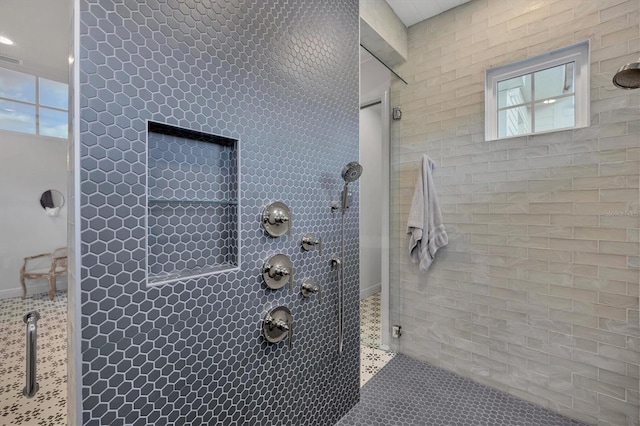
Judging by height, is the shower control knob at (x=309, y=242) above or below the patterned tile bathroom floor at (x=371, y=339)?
above

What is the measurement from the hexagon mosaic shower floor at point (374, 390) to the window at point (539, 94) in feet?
5.66

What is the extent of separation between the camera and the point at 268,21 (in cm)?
130

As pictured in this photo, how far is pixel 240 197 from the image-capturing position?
1205mm

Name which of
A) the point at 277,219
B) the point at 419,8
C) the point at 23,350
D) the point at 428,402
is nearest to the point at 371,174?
the point at 277,219

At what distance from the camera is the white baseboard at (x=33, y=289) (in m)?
0.92

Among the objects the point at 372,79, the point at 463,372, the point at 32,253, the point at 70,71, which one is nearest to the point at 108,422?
the point at 32,253

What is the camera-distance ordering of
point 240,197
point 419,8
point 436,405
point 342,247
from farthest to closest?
point 419,8 < point 436,405 < point 342,247 < point 240,197

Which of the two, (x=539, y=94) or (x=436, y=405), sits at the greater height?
(x=539, y=94)

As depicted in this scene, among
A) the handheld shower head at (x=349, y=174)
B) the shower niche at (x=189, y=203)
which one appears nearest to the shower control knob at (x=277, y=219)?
the shower niche at (x=189, y=203)

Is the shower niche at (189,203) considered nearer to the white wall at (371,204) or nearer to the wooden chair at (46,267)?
the wooden chair at (46,267)

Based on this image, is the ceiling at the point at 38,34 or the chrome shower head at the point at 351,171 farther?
the chrome shower head at the point at 351,171

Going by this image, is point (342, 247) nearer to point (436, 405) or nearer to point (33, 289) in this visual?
point (436, 405)

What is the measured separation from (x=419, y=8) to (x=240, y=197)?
2144mm

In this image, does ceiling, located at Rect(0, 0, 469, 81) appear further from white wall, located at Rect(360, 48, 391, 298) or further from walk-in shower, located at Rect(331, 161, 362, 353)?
white wall, located at Rect(360, 48, 391, 298)
